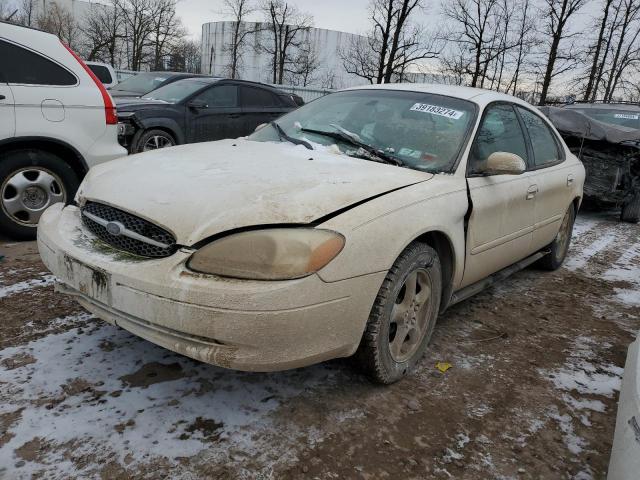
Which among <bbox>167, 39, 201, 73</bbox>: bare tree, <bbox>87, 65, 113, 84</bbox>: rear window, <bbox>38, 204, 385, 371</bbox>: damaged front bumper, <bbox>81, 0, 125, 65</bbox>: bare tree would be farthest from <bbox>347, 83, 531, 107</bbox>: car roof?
<bbox>167, 39, 201, 73</bbox>: bare tree

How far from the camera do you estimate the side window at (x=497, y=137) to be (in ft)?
10.0

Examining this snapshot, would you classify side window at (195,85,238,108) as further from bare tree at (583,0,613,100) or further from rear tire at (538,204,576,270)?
bare tree at (583,0,613,100)

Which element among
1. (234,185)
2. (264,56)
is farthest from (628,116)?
(264,56)

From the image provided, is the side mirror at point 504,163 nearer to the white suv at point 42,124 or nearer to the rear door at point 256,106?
the white suv at point 42,124

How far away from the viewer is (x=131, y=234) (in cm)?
215

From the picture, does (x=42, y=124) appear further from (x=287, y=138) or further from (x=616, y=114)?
(x=616, y=114)

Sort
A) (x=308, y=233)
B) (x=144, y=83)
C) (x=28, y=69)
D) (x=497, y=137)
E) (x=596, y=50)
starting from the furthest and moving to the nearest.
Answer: (x=596, y=50) < (x=144, y=83) < (x=28, y=69) < (x=497, y=137) < (x=308, y=233)

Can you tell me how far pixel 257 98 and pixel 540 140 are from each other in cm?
586

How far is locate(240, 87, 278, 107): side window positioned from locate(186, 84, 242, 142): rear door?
173 mm

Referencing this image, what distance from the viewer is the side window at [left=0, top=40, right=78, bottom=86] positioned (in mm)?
4000

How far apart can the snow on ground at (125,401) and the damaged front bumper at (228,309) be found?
1.16ft

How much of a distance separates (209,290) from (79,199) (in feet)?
3.88

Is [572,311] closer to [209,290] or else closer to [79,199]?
[209,290]

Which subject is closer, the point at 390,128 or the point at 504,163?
the point at 504,163
